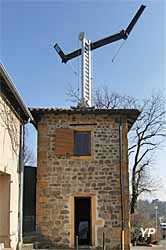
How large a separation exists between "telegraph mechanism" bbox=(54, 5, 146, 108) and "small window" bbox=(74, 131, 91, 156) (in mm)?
1850

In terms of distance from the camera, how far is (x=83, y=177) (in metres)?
15.2

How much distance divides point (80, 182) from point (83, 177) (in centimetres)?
22

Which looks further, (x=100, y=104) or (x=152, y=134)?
(x=100, y=104)

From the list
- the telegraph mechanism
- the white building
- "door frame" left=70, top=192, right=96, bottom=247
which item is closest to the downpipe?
the white building

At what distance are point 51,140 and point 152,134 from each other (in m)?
11.0

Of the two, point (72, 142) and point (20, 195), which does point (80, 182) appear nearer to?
point (72, 142)

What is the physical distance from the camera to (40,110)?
15.5m

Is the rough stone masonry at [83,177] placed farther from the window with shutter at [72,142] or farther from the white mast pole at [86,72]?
the white mast pole at [86,72]

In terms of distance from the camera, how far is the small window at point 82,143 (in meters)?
15.5

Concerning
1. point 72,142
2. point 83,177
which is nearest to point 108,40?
point 72,142

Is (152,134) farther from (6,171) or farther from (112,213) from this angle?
(6,171)

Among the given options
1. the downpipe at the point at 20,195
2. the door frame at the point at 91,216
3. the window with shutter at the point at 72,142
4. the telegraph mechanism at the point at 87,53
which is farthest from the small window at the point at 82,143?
the downpipe at the point at 20,195

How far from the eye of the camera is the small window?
1546cm

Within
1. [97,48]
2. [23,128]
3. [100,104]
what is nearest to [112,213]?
[23,128]
